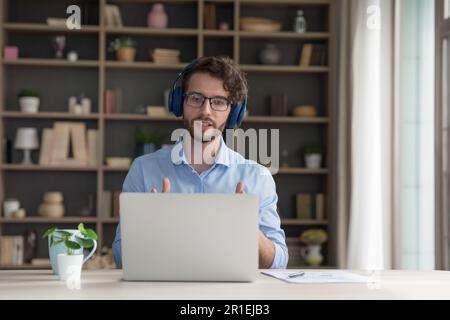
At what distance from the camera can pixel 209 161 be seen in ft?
8.91

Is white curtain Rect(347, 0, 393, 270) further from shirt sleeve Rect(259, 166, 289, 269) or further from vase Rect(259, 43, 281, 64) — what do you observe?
shirt sleeve Rect(259, 166, 289, 269)

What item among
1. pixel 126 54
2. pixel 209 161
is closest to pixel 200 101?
pixel 209 161

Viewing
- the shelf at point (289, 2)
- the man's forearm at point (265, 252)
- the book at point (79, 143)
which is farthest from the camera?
the shelf at point (289, 2)

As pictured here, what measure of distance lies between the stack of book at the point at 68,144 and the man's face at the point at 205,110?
277cm

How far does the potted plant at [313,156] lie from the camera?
17.7 feet

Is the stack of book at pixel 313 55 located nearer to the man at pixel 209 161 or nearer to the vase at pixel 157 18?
the vase at pixel 157 18

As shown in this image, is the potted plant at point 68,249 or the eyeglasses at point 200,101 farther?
the eyeglasses at point 200,101

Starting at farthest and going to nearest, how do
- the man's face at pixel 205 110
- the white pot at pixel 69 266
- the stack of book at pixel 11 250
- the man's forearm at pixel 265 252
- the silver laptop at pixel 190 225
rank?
the stack of book at pixel 11 250
the man's face at pixel 205 110
the man's forearm at pixel 265 252
the white pot at pixel 69 266
the silver laptop at pixel 190 225

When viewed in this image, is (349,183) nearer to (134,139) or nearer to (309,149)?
(309,149)

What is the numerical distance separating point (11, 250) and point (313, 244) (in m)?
2.17

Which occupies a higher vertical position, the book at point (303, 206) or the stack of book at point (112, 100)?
the stack of book at point (112, 100)

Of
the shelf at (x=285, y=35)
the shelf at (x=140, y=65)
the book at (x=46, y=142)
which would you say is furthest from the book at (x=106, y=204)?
the shelf at (x=285, y=35)
